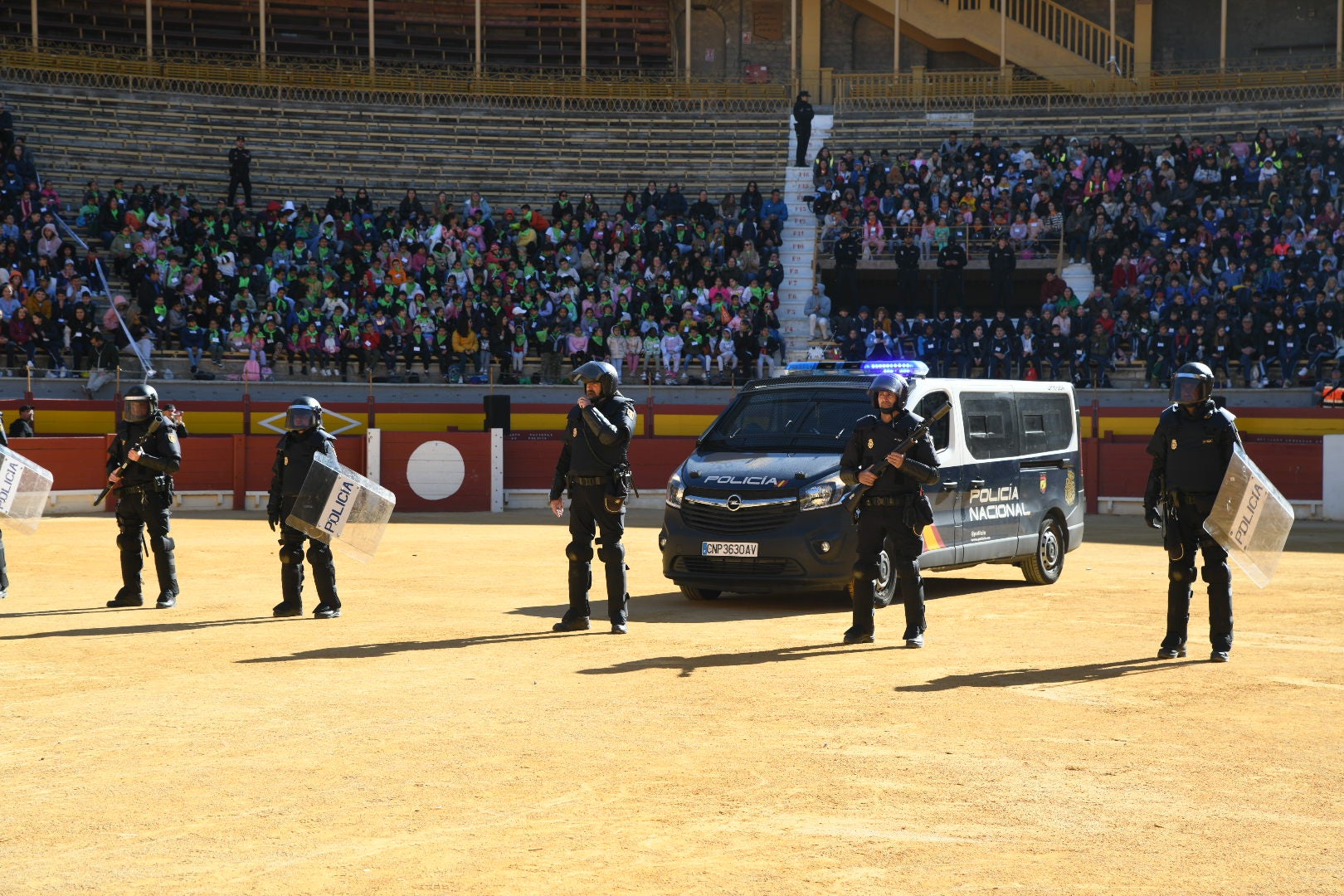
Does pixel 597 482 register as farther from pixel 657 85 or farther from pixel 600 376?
pixel 657 85

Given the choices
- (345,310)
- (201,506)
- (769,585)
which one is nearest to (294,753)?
(769,585)

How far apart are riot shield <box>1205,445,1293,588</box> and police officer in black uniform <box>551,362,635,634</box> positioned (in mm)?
4288

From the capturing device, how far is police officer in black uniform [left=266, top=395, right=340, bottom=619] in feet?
41.1

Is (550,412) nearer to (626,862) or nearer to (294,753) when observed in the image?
(294,753)

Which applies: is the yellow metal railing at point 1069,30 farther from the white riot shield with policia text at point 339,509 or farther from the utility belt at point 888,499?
the utility belt at point 888,499

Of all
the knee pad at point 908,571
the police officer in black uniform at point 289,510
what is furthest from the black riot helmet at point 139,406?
Answer: the knee pad at point 908,571

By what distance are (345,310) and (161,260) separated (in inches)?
168

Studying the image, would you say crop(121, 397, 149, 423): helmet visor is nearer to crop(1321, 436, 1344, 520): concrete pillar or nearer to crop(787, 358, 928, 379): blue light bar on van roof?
crop(787, 358, 928, 379): blue light bar on van roof

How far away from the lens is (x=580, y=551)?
11.8 m

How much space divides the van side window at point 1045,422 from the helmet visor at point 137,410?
27.5 ft

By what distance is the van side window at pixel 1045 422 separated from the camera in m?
15.4

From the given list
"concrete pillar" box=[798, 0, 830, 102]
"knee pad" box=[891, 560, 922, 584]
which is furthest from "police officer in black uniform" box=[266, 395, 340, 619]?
"concrete pillar" box=[798, 0, 830, 102]

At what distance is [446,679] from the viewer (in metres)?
9.62

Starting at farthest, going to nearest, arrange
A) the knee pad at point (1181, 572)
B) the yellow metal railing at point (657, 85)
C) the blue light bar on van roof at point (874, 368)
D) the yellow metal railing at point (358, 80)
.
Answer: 1. the yellow metal railing at point (657, 85)
2. the yellow metal railing at point (358, 80)
3. the blue light bar on van roof at point (874, 368)
4. the knee pad at point (1181, 572)
